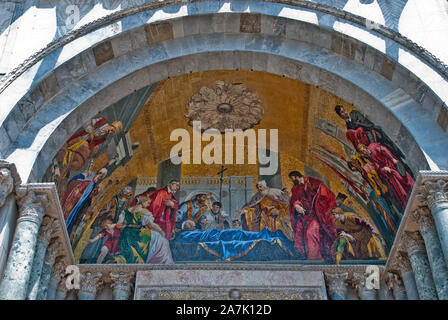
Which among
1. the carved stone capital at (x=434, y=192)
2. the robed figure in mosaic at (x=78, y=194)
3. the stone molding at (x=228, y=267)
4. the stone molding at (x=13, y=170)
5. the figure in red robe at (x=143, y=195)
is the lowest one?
the carved stone capital at (x=434, y=192)

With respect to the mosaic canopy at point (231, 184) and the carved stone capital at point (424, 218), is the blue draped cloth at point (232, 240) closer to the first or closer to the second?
the mosaic canopy at point (231, 184)

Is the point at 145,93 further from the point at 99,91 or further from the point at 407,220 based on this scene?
the point at 407,220

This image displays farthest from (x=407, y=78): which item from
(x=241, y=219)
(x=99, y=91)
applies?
(x=99, y=91)

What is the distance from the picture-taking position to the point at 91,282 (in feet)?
31.4

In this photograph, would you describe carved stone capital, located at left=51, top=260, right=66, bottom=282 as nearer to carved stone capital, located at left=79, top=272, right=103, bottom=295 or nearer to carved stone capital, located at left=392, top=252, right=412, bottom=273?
carved stone capital, located at left=79, top=272, right=103, bottom=295

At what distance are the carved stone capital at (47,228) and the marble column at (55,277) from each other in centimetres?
90

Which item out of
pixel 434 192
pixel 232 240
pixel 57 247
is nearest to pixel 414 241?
pixel 434 192

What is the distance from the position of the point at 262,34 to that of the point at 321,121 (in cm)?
185

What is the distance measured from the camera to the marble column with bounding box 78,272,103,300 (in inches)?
372

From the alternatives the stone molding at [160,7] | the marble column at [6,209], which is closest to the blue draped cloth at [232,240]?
the marble column at [6,209]

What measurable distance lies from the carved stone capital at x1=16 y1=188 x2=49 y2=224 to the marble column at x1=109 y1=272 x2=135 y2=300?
225cm

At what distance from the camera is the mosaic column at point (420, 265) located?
803cm

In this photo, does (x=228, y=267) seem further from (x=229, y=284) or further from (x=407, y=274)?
(x=407, y=274)

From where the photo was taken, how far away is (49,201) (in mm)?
7996
